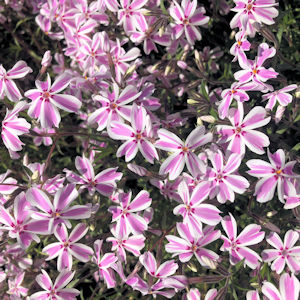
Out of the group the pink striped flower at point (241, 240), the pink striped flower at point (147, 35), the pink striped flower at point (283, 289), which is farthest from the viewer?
the pink striped flower at point (147, 35)

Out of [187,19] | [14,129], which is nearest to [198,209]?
[14,129]

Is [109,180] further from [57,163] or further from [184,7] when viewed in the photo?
[57,163]

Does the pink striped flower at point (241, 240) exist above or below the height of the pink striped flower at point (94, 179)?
below

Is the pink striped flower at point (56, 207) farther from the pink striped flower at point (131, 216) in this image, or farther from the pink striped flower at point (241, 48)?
the pink striped flower at point (241, 48)

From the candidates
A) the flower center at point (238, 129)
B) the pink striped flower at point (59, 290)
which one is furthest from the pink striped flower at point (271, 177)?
the pink striped flower at point (59, 290)

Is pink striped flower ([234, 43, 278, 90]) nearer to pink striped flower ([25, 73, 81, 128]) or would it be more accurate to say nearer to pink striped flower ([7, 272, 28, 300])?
pink striped flower ([25, 73, 81, 128])

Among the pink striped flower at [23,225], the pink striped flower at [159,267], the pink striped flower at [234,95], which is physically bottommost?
the pink striped flower at [159,267]

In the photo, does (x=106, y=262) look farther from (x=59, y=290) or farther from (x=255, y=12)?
(x=255, y=12)
